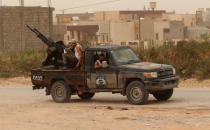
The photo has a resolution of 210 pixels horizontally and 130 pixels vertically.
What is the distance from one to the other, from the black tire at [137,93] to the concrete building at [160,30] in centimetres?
7659

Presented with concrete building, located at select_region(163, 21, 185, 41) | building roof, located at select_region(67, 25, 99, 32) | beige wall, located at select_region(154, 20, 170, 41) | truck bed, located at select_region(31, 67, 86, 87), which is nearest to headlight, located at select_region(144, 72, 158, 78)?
truck bed, located at select_region(31, 67, 86, 87)

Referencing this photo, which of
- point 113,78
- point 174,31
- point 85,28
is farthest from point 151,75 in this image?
point 85,28

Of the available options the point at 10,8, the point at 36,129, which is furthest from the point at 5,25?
the point at 36,129

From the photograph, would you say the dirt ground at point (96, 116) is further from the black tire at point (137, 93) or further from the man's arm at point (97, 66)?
the man's arm at point (97, 66)

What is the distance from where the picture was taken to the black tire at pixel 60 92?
64.3 feet

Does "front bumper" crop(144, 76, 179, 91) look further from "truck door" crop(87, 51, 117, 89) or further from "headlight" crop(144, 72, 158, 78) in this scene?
"truck door" crop(87, 51, 117, 89)

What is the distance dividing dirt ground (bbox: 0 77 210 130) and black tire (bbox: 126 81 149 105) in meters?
0.27

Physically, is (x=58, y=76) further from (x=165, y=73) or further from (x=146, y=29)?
(x=146, y=29)

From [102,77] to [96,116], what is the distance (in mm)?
3065

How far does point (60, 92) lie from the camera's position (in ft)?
65.0

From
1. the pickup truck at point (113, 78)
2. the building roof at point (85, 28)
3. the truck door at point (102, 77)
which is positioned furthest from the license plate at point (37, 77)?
the building roof at point (85, 28)

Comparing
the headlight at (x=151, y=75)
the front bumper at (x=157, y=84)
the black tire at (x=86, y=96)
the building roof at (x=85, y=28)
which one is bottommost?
the black tire at (x=86, y=96)

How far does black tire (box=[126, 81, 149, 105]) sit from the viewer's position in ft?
58.2

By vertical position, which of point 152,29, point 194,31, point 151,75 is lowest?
point 151,75
